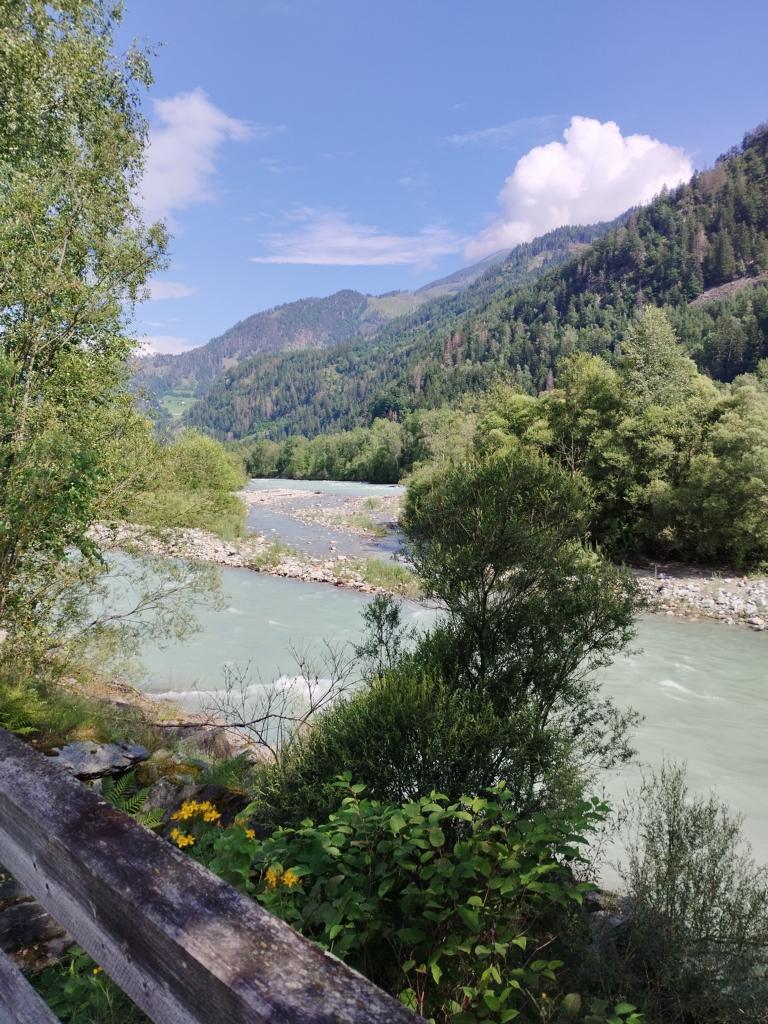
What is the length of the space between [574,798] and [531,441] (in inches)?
1226

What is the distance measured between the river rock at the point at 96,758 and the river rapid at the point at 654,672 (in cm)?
771

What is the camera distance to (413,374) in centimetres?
19600

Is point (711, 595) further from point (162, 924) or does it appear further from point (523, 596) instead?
point (162, 924)

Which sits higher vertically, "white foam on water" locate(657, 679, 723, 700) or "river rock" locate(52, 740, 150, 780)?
"river rock" locate(52, 740, 150, 780)

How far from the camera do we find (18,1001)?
144cm

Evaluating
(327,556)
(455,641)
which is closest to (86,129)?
(455,641)

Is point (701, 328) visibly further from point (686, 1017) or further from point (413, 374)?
point (686, 1017)

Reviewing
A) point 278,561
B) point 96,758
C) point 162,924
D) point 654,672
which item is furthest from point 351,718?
point 278,561

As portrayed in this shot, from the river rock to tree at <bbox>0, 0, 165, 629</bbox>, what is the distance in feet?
8.22

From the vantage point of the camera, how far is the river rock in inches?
223

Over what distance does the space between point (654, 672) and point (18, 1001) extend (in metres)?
18.6

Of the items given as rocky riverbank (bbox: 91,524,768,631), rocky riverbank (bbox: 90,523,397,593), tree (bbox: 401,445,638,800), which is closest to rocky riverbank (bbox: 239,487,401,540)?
rocky riverbank (bbox: 90,523,397,593)

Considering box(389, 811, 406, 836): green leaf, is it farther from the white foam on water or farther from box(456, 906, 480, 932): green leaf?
the white foam on water

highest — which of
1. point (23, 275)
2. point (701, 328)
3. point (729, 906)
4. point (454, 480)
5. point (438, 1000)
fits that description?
point (701, 328)
